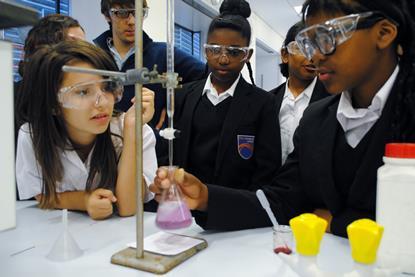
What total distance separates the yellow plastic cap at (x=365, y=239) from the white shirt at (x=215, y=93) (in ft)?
3.37

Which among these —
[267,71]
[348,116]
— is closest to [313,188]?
[348,116]

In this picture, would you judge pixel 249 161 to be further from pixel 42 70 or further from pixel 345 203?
pixel 42 70

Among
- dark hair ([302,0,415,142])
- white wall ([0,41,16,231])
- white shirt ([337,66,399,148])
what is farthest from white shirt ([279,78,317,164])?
white wall ([0,41,16,231])

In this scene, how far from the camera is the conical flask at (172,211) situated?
765 mm

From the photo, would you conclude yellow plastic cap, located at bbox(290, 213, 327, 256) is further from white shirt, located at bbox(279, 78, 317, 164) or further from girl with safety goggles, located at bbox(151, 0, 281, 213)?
white shirt, located at bbox(279, 78, 317, 164)

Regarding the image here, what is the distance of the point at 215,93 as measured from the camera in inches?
59.1

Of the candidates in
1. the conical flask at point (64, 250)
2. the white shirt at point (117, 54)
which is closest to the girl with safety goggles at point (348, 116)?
the conical flask at point (64, 250)

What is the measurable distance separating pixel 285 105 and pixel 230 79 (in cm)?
41

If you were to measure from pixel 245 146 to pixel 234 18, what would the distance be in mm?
545

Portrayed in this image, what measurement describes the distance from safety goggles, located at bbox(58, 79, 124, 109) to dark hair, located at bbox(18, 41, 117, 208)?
0.08 metres

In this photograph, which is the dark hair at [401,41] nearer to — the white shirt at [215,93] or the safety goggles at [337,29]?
the safety goggles at [337,29]

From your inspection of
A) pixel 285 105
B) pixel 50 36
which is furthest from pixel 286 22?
pixel 50 36

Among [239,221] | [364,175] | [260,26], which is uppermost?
[260,26]

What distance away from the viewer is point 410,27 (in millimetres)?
849
